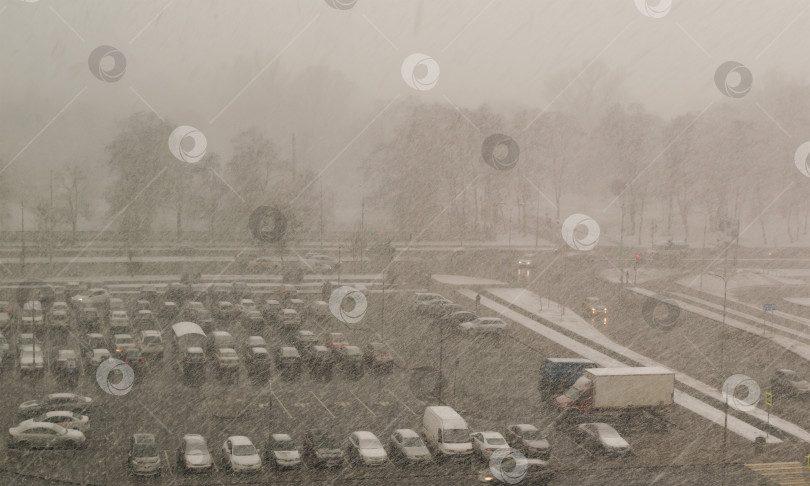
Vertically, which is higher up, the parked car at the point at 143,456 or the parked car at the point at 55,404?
the parked car at the point at 55,404

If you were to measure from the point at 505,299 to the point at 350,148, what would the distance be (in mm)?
43663

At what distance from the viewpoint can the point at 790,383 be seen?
16984mm

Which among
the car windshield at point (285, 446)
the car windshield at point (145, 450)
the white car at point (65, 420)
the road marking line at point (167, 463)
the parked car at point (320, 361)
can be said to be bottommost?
the road marking line at point (167, 463)

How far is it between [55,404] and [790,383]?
16124 mm

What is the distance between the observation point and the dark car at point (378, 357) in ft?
58.8

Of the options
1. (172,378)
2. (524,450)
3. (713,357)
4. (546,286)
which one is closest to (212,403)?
(172,378)

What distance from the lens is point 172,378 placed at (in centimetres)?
1670

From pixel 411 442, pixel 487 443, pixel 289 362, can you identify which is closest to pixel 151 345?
pixel 289 362

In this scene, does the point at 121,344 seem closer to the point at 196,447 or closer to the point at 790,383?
the point at 196,447

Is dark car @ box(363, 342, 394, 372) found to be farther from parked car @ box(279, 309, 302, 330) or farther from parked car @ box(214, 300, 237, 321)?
parked car @ box(214, 300, 237, 321)

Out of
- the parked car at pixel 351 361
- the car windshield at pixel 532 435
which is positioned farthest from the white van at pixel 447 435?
the parked car at pixel 351 361

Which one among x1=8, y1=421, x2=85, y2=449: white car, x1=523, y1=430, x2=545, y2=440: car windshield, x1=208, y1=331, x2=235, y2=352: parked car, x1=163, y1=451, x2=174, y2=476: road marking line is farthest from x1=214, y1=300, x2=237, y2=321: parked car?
x1=523, y1=430, x2=545, y2=440: car windshield

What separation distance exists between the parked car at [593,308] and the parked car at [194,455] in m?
16.0

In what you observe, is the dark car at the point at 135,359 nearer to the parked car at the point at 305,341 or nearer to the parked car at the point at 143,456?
the parked car at the point at 305,341
